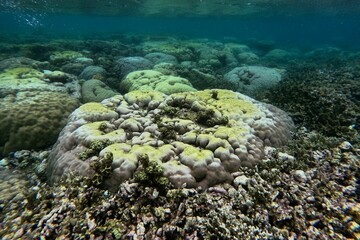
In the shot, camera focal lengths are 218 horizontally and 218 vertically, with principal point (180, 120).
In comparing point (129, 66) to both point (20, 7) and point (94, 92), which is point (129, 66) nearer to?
point (94, 92)

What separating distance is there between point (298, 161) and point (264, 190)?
1792 millimetres

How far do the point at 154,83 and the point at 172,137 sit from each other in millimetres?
6211

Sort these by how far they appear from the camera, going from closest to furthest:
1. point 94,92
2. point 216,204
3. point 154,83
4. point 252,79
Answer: point 216,204, point 94,92, point 154,83, point 252,79

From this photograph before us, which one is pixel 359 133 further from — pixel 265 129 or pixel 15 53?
pixel 15 53

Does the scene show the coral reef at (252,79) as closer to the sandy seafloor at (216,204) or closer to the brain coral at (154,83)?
the brain coral at (154,83)

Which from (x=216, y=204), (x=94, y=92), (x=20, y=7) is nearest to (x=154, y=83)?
(x=94, y=92)

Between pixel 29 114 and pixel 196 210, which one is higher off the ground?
pixel 196 210

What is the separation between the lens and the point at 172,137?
5980 mm

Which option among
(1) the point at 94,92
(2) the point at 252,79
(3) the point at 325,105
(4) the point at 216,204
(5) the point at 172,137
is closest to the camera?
(4) the point at 216,204

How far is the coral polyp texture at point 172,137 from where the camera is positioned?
485 cm

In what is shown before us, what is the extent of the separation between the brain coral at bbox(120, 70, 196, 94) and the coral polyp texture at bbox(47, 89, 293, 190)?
283 centimetres

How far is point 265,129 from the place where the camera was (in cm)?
657

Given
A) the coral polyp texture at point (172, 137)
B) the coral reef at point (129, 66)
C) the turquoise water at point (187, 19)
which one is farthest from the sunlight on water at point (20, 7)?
the coral polyp texture at point (172, 137)

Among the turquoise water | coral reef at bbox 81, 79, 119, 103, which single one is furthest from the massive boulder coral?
the turquoise water
